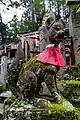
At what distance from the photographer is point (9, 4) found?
22484 mm

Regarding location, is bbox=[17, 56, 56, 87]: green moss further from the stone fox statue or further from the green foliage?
the green foliage

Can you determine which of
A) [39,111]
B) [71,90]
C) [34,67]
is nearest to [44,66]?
→ [34,67]

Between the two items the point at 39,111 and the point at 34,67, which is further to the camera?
the point at 34,67

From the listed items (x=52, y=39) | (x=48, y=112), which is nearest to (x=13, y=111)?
(x=48, y=112)

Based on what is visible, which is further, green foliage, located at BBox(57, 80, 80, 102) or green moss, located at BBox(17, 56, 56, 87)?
green foliage, located at BBox(57, 80, 80, 102)

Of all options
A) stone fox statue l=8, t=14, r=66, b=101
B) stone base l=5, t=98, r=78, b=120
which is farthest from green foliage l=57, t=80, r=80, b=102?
stone base l=5, t=98, r=78, b=120

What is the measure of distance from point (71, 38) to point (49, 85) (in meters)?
5.89

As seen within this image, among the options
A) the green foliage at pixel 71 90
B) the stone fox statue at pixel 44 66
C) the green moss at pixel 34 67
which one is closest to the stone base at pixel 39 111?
the stone fox statue at pixel 44 66

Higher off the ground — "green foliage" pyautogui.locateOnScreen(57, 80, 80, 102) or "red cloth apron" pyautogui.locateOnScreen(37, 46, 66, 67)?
"red cloth apron" pyautogui.locateOnScreen(37, 46, 66, 67)

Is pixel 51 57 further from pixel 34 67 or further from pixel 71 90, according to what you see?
pixel 71 90

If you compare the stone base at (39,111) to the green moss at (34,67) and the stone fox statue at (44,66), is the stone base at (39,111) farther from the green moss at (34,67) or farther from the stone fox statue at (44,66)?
the green moss at (34,67)

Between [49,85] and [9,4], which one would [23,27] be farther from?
[49,85]

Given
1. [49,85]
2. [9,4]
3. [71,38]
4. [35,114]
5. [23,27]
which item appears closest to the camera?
[35,114]

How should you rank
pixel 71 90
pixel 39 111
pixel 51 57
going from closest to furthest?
pixel 39 111 < pixel 51 57 < pixel 71 90
